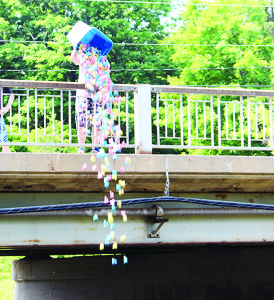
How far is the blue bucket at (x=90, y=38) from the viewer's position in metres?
8.95

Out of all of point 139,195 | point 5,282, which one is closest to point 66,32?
point 5,282

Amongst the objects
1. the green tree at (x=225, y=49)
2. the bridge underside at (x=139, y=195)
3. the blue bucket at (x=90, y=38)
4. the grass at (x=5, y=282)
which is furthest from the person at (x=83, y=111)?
the green tree at (x=225, y=49)

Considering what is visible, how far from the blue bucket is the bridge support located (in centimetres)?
574

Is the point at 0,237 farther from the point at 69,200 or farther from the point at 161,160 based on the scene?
the point at 161,160

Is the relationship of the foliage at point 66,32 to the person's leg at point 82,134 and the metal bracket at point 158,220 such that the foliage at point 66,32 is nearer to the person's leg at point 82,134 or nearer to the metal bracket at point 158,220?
the person's leg at point 82,134

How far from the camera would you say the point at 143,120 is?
27.1 ft

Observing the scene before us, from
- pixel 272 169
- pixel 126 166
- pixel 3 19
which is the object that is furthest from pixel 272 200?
pixel 3 19

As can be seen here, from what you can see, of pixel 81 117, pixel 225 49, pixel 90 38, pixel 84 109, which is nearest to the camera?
pixel 84 109

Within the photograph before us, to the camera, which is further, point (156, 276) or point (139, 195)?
point (156, 276)

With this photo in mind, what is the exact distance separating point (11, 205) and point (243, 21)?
20979 millimetres

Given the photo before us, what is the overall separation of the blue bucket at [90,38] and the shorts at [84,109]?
92 cm

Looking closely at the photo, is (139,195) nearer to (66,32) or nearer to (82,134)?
(82,134)

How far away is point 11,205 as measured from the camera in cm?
777

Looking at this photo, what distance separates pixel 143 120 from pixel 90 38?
157 centimetres
